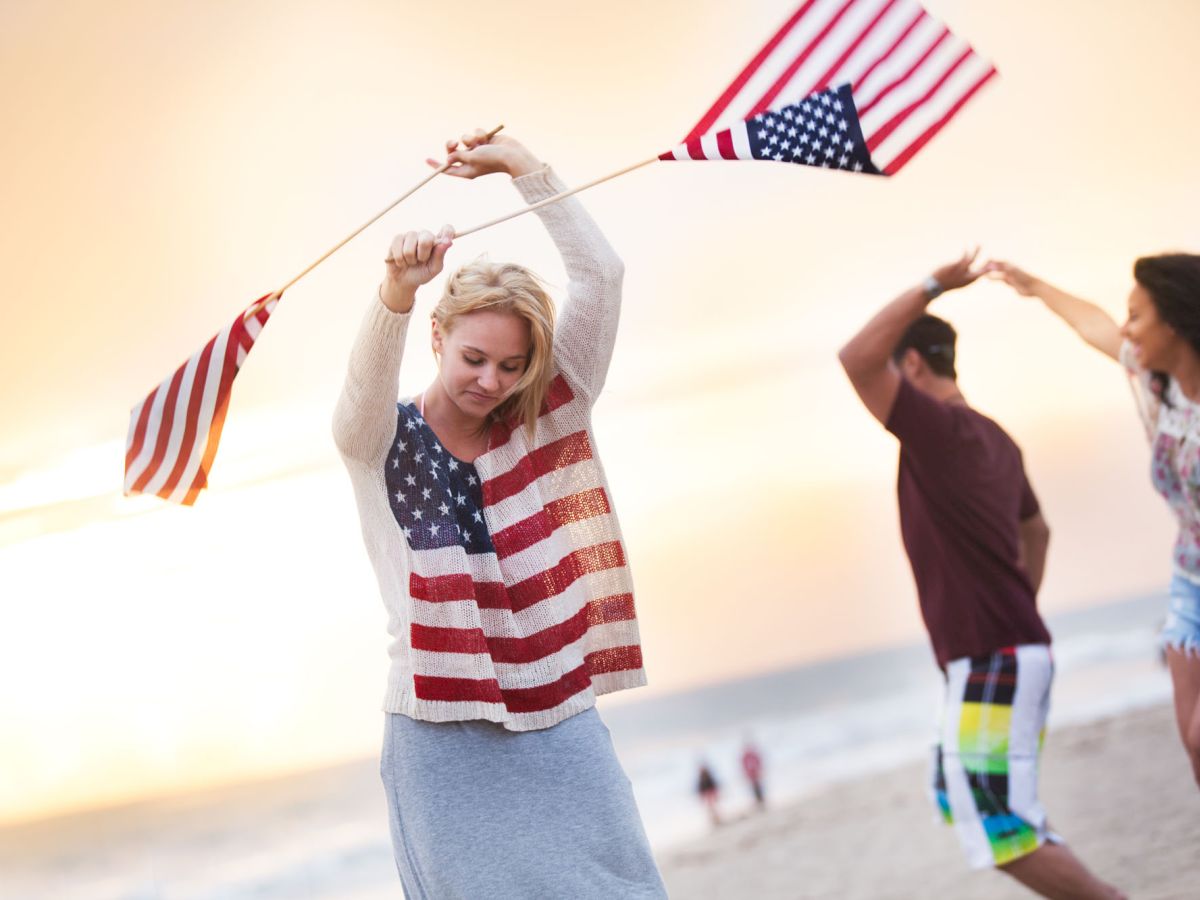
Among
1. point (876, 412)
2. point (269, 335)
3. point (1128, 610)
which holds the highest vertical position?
point (269, 335)

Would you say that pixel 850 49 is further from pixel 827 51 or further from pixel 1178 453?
pixel 1178 453

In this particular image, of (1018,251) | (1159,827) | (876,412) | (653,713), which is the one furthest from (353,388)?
(653,713)

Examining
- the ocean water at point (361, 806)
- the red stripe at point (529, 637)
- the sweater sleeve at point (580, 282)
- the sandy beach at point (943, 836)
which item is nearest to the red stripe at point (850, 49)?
the sweater sleeve at point (580, 282)

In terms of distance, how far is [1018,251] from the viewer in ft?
25.1

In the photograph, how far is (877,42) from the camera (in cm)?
251

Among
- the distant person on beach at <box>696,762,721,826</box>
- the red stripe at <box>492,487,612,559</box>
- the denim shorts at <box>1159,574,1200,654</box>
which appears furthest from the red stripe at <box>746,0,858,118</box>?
the distant person on beach at <box>696,762,721,826</box>

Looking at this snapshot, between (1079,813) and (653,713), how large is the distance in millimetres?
9671

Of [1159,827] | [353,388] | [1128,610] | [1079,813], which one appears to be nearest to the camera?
[353,388]

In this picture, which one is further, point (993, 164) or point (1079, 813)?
point (993, 164)

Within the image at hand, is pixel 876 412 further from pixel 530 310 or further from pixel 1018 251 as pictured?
pixel 1018 251

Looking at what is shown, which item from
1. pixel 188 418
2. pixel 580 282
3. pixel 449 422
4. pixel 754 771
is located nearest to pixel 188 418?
pixel 188 418

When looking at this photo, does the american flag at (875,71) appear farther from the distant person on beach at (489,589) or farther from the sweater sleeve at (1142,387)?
the sweater sleeve at (1142,387)

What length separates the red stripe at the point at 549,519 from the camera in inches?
78.7

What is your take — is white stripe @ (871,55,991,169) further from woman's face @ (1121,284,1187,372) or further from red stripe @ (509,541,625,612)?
red stripe @ (509,541,625,612)
